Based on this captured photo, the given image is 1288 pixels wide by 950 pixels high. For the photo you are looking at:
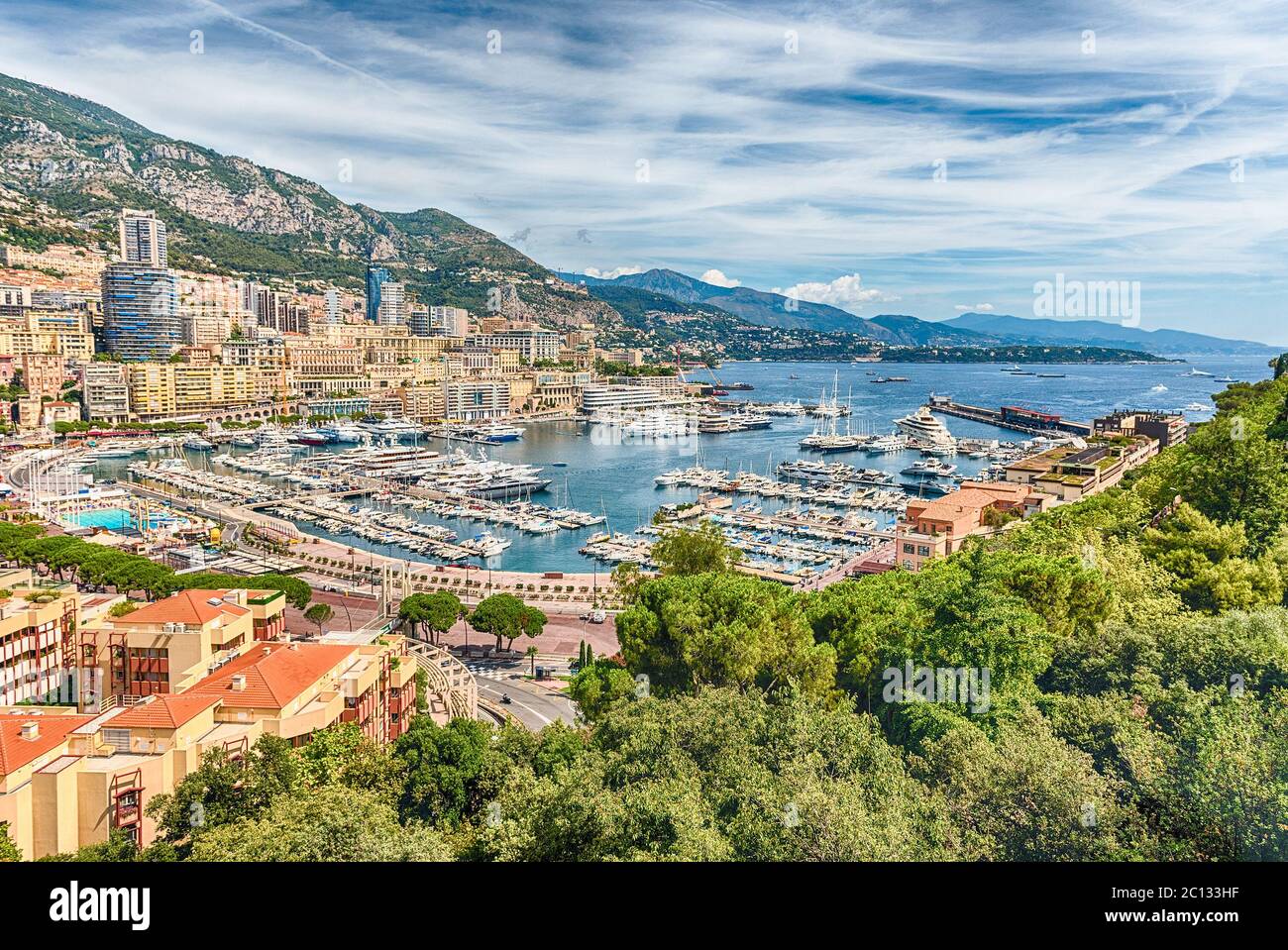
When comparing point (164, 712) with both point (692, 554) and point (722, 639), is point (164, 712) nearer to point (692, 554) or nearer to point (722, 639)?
point (722, 639)

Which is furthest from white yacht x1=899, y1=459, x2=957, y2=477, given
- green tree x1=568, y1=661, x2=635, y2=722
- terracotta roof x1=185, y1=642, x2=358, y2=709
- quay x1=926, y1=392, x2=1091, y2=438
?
terracotta roof x1=185, y1=642, x2=358, y2=709

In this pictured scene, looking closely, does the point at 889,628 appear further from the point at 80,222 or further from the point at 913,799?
the point at 80,222

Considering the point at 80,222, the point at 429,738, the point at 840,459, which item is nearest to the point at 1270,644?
the point at 429,738

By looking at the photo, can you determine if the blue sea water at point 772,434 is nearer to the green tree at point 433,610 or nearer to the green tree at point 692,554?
the green tree at point 433,610

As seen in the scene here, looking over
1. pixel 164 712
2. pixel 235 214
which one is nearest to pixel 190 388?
pixel 164 712

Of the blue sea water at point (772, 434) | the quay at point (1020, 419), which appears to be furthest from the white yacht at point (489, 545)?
the quay at point (1020, 419)
